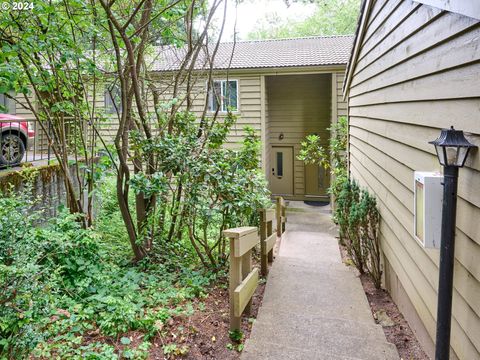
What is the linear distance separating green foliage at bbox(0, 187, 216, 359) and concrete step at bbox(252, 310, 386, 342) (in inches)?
33.0

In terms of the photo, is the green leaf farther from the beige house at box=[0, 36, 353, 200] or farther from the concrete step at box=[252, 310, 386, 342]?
the beige house at box=[0, 36, 353, 200]

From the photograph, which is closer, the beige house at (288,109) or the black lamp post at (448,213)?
the black lamp post at (448,213)

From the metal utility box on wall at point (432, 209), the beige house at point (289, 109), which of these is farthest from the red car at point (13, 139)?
the beige house at point (289, 109)

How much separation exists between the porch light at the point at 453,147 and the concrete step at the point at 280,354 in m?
1.87

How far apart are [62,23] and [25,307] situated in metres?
3.60

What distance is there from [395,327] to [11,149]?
19.6 ft

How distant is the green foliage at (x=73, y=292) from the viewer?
7.66 feet

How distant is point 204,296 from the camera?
13.5ft

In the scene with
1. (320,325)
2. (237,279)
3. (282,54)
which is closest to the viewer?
(237,279)

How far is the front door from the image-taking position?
47.0 ft

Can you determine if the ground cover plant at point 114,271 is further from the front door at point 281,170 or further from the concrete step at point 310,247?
the front door at point 281,170

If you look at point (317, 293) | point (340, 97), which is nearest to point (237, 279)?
point (317, 293)

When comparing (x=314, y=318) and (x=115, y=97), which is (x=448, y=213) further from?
(x=115, y=97)

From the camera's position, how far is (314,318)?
3771 millimetres
